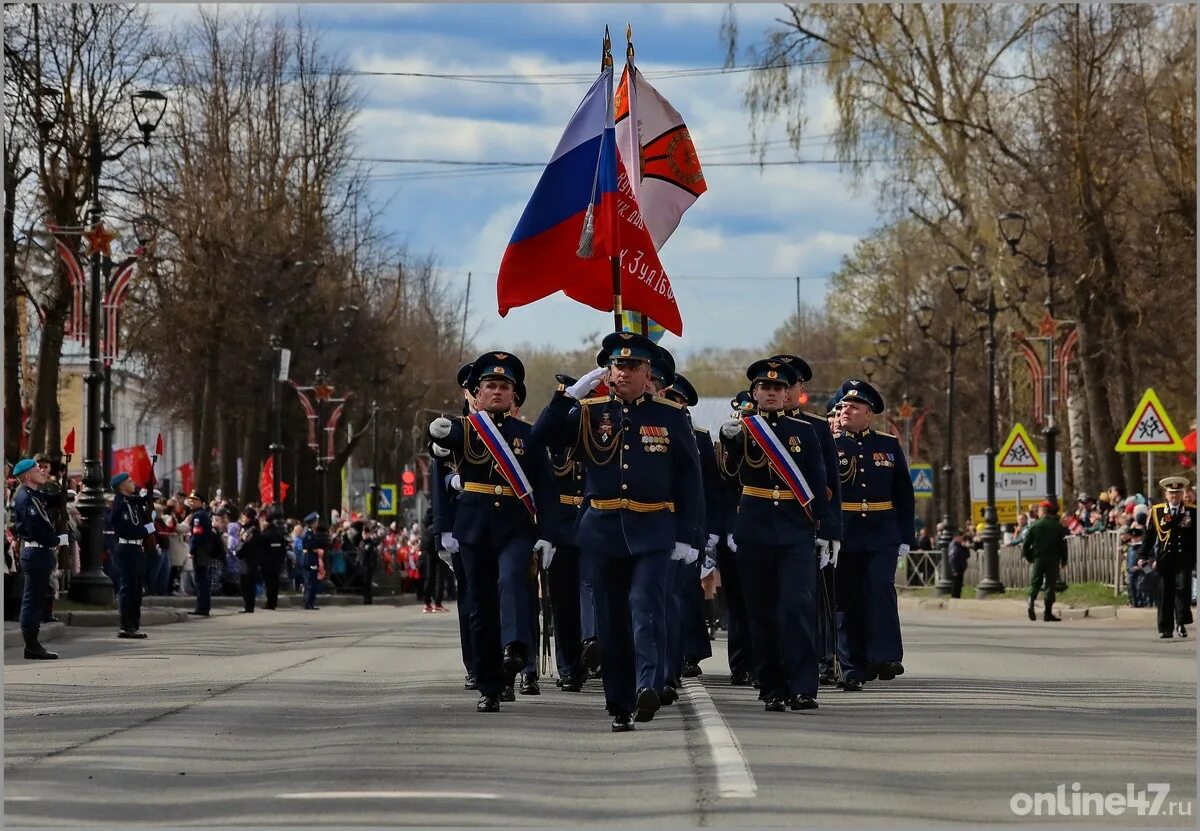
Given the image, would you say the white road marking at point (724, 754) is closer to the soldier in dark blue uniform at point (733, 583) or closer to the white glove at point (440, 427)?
the soldier in dark blue uniform at point (733, 583)

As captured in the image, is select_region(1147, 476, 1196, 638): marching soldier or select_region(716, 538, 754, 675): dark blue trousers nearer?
select_region(716, 538, 754, 675): dark blue trousers

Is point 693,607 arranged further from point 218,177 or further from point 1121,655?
point 218,177

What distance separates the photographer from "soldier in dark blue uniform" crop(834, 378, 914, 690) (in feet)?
54.8

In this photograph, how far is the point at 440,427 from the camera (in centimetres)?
1398

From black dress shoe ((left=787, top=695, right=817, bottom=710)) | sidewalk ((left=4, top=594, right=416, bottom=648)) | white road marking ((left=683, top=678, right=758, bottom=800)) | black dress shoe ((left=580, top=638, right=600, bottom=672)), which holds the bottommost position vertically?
white road marking ((left=683, top=678, right=758, bottom=800))

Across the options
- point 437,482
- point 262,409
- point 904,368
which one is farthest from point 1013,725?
point 904,368

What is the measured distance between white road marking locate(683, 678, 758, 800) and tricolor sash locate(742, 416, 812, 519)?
1.47 meters

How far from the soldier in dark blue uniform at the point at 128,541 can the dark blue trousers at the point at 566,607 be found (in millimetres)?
9802

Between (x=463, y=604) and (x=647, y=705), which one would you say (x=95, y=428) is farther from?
(x=647, y=705)

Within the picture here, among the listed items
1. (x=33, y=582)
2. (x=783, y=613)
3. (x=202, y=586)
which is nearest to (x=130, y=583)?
(x=33, y=582)

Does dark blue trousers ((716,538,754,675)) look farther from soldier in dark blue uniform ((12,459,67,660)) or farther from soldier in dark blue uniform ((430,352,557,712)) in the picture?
soldier in dark blue uniform ((12,459,67,660))

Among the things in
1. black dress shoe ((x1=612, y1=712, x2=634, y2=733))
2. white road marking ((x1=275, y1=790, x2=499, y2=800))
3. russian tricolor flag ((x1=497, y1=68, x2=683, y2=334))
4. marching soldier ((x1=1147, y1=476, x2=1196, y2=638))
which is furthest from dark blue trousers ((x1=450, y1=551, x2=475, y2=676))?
marching soldier ((x1=1147, y1=476, x2=1196, y2=638))

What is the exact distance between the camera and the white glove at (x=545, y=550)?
1428 cm

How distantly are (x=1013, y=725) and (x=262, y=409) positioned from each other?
4919 cm
